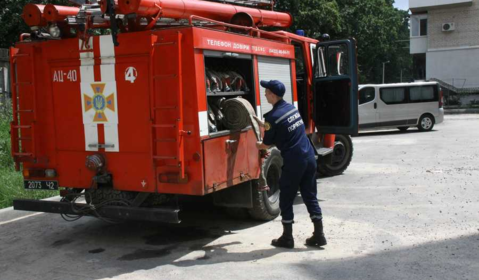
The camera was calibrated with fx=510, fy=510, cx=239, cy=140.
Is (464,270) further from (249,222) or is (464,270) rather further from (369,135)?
(369,135)

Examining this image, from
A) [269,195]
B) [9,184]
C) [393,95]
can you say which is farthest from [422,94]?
[9,184]

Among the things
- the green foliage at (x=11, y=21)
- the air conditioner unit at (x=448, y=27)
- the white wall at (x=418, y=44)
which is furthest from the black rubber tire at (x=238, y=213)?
the white wall at (x=418, y=44)

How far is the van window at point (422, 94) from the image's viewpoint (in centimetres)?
2027

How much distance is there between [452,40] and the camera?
135 ft

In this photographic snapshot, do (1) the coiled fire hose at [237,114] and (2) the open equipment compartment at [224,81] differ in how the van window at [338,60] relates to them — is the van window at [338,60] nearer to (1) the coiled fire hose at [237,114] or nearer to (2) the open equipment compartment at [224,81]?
(2) the open equipment compartment at [224,81]

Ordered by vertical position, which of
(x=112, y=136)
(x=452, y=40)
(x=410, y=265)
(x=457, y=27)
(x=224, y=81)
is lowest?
(x=410, y=265)

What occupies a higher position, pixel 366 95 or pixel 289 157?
pixel 366 95

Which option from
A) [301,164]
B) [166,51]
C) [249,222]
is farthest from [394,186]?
[166,51]

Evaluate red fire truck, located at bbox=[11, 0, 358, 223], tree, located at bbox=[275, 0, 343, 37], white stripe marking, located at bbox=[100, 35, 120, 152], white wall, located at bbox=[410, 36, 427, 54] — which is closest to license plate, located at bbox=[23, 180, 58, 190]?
red fire truck, located at bbox=[11, 0, 358, 223]

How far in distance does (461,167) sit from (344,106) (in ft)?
13.6

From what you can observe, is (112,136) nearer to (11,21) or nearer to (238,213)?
(238,213)

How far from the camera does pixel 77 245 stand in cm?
619

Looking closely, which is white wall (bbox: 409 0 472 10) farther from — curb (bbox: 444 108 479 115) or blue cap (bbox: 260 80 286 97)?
blue cap (bbox: 260 80 286 97)

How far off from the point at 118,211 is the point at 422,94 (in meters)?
17.4
